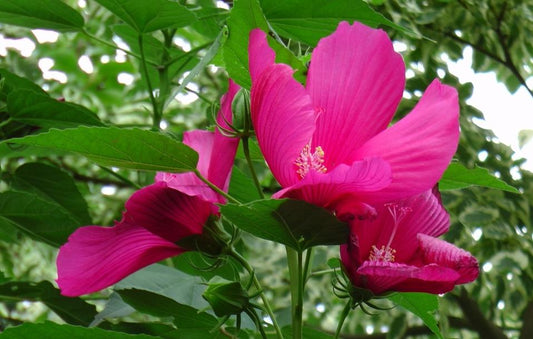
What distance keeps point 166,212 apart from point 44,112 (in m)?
0.38

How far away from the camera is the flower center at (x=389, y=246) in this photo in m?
0.49

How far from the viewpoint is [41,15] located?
0.91m

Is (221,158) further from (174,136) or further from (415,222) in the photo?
(174,136)

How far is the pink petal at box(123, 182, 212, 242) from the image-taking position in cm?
50

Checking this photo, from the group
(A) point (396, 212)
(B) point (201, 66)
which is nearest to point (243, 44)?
(B) point (201, 66)

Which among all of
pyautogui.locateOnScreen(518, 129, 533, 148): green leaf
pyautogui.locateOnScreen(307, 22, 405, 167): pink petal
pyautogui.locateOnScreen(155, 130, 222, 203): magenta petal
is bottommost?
pyautogui.locateOnScreen(518, 129, 533, 148): green leaf

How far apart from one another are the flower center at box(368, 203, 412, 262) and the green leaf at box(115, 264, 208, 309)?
278 millimetres

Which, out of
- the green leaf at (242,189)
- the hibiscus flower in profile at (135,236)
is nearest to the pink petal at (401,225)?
the hibiscus flower in profile at (135,236)

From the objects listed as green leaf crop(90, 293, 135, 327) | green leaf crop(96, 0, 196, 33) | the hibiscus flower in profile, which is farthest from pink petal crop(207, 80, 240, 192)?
green leaf crop(96, 0, 196, 33)

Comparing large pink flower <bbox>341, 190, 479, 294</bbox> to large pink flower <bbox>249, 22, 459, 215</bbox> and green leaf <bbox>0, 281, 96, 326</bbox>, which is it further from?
green leaf <bbox>0, 281, 96, 326</bbox>

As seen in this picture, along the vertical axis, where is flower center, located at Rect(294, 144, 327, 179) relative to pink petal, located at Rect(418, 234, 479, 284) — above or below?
above

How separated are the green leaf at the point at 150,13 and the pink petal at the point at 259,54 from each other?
0.33 m

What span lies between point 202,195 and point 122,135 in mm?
70

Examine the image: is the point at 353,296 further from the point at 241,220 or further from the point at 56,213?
the point at 56,213
